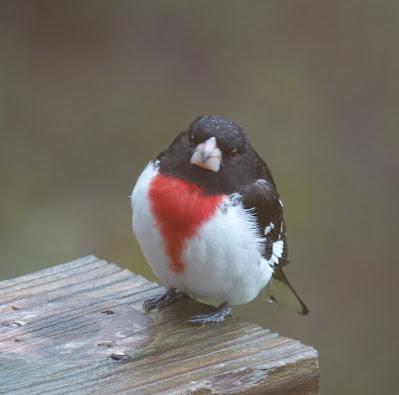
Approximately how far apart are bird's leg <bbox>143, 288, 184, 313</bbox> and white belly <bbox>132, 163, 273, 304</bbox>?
4cm

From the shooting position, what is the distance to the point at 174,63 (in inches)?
311

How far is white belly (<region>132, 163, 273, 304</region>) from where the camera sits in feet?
12.1

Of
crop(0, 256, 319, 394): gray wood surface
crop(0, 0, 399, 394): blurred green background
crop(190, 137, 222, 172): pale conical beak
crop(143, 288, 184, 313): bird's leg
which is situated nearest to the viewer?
crop(0, 256, 319, 394): gray wood surface

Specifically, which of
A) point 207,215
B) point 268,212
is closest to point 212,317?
point 207,215

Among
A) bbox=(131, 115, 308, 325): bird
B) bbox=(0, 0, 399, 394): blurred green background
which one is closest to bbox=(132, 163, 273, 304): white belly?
bbox=(131, 115, 308, 325): bird

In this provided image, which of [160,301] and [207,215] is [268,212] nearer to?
[207,215]

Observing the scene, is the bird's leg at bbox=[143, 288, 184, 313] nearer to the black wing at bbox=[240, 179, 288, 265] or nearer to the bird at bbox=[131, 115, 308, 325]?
the bird at bbox=[131, 115, 308, 325]

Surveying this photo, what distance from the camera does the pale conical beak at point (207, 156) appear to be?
3592 millimetres

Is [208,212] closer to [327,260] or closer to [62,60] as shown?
[327,260]

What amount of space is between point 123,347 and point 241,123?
4.26 m

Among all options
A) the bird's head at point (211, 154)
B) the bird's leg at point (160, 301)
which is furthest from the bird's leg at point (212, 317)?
the bird's head at point (211, 154)

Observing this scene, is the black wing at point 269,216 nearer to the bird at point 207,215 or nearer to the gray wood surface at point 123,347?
the bird at point 207,215

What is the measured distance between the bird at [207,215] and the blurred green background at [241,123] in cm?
301

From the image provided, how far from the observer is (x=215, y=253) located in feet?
12.1
